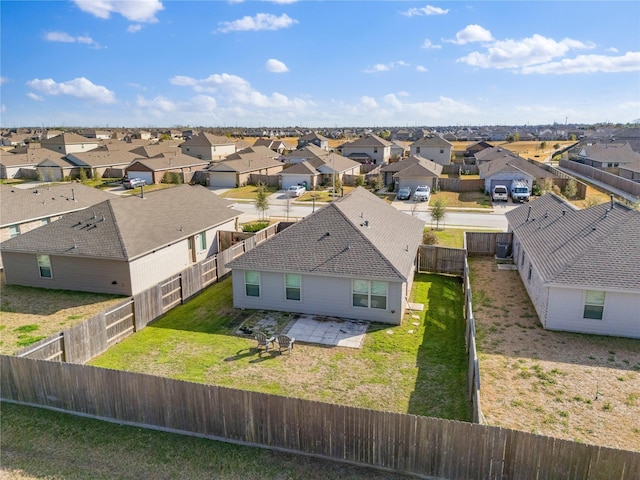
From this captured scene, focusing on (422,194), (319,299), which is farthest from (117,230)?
(422,194)

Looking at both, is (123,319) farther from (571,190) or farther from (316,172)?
(571,190)

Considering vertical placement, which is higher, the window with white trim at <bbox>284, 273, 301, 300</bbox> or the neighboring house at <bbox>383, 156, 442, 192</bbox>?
the neighboring house at <bbox>383, 156, 442, 192</bbox>

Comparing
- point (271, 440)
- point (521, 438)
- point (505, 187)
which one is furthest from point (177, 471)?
point (505, 187)

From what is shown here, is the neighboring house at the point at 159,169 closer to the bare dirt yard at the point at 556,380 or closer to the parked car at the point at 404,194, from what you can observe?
the parked car at the point at 404,194

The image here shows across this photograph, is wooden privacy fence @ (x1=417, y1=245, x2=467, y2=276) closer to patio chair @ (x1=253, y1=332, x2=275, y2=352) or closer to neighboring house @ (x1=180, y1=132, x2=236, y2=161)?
patio chair @ (x1=253, y1=332, x2=275, y2=352)

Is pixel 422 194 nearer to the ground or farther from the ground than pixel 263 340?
farther from the ground

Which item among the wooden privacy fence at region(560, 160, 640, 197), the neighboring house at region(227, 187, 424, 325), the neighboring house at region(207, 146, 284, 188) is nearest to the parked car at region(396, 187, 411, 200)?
the neighboring house at region(207, 146, 284, 188)
